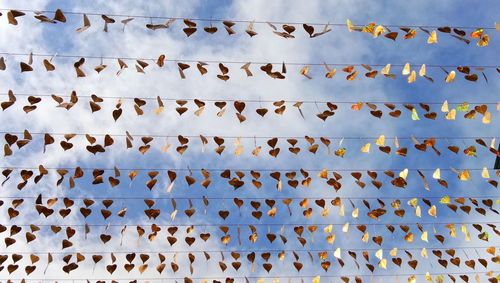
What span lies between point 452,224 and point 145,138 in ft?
18.5

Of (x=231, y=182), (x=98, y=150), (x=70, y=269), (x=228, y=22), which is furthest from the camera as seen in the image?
(x=70, y=269)

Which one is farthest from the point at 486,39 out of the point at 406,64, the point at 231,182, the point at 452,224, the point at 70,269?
the point at 70,269

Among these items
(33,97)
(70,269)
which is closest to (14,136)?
(33,97)

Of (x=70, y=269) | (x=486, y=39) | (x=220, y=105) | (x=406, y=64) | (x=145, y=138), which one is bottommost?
(x=70, y=269)

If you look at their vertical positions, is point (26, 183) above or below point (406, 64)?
below

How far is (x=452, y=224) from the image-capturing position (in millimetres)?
8461

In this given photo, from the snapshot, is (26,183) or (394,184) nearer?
(26,183)

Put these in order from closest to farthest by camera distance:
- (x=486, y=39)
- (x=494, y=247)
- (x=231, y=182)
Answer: (x=486, y=39) → (x=231, y=182) → (x=494, y=247)

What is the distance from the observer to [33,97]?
6703 mm

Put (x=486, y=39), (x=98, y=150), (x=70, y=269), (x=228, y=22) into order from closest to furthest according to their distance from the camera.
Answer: (x=228, y=22) → (x=486, y=39) → (x=98, y=150) → (x=70, y=269)

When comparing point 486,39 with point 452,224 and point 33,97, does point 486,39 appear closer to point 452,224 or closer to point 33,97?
point 452,224

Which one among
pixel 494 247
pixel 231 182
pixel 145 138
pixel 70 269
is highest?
pixel 145 138

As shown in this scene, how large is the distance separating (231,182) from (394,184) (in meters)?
2.77

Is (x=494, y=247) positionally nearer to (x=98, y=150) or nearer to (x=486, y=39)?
(x=486, y=39)
